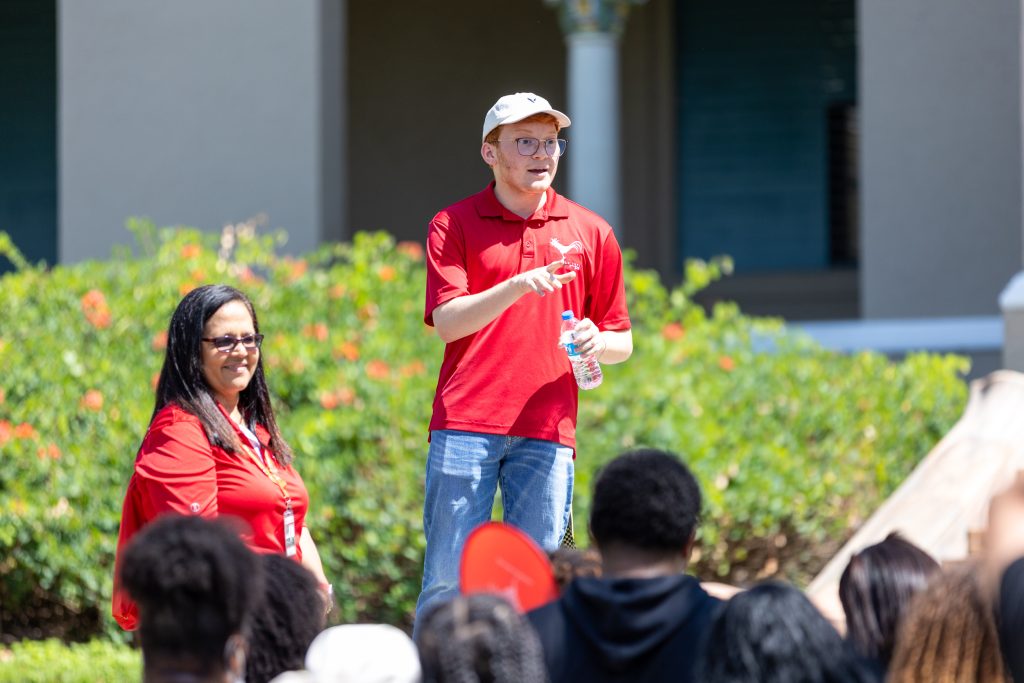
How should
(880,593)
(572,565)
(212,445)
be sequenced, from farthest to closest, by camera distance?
(212,445) < (572,565) < (880,593)

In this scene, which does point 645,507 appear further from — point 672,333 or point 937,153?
point 937,153

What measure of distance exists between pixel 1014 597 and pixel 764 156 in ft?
43.0

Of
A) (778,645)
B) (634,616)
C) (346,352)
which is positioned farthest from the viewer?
(346,352)

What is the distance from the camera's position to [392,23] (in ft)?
53.1

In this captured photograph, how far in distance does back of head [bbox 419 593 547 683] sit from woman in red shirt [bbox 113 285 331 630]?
1.26m

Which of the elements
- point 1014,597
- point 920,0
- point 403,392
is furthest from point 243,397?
point 920,0

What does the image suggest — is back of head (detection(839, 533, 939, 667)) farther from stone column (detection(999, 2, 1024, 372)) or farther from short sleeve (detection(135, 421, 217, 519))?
stone column (detection(999, 2, 1024, 372))

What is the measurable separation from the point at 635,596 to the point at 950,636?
0.61 metres

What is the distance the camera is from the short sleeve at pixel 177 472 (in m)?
3.94

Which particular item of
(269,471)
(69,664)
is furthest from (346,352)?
(269,471)

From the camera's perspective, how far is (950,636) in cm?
294

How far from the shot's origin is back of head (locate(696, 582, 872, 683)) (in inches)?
107

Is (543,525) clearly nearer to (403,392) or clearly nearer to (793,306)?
(403,392)

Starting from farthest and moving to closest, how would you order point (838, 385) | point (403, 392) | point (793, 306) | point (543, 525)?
point (793, 306)
point (838, 385)
point (403, 392)
point (543, 525)
